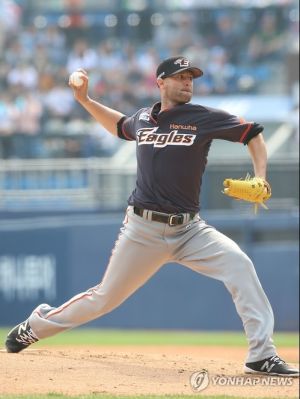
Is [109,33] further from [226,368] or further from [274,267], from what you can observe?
[226,368]

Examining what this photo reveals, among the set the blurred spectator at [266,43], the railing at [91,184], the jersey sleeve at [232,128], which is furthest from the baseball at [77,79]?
the blurred spectator at [266,43]

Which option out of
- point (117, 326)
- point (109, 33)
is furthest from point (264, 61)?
point (117, 326)

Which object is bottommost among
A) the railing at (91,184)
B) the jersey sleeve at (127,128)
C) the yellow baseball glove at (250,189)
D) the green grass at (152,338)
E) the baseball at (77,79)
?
the green grass at (152,338)

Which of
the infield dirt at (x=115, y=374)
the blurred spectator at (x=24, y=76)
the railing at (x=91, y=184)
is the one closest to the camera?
the infield dirt at (x=115, y=374)

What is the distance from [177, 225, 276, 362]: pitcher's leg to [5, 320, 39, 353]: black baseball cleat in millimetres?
1229

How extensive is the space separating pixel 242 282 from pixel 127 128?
4.48 feet

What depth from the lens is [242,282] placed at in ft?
19.5

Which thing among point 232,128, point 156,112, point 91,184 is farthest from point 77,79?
point 91,184

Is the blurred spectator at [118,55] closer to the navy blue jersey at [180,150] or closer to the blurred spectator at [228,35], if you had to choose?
the blurred spectator at [228,35]

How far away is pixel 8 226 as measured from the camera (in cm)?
1326

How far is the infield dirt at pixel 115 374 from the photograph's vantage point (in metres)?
5.66

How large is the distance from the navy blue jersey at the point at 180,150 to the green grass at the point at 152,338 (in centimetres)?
487

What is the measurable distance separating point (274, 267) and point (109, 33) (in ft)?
25.0

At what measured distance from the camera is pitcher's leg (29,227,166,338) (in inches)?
243
